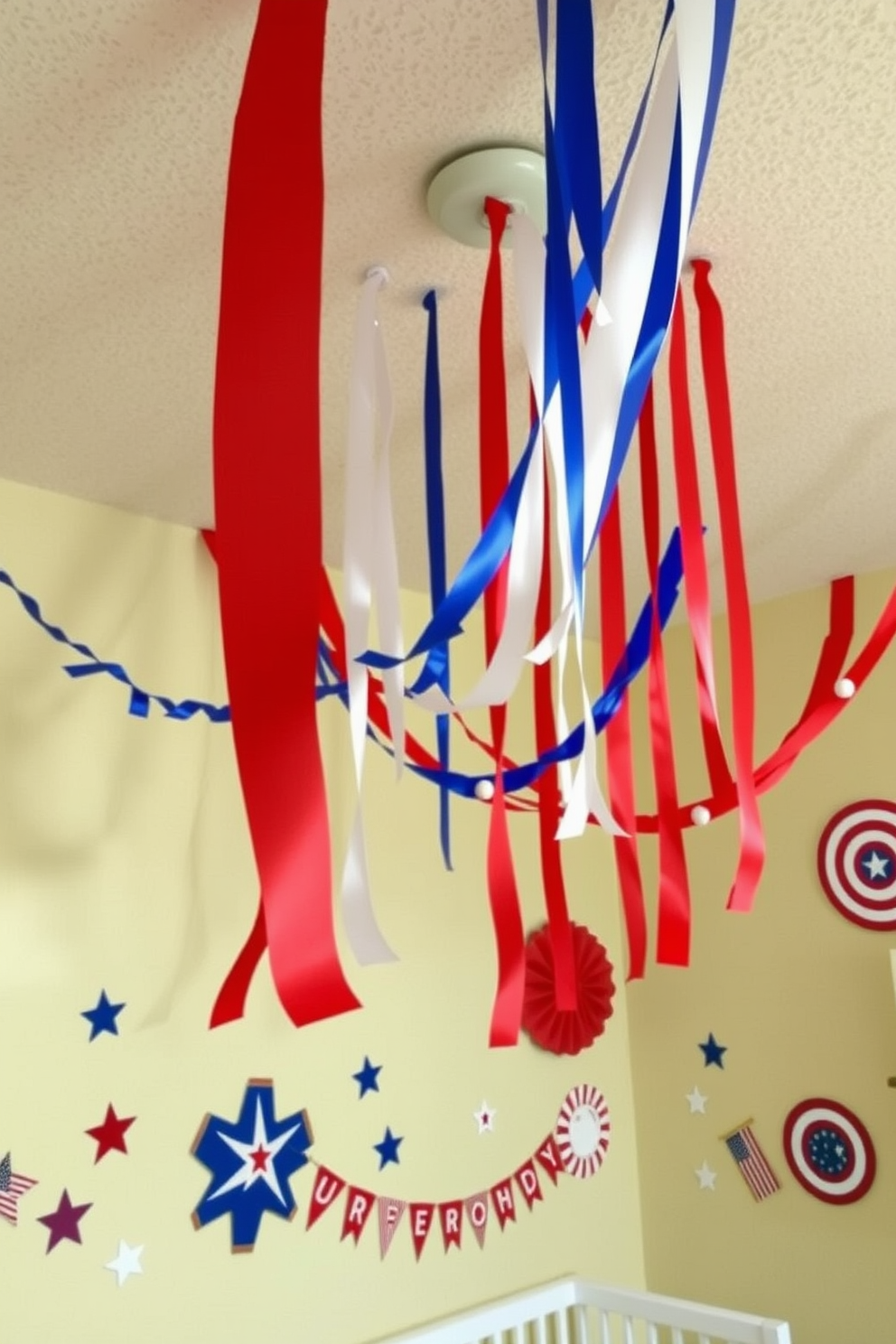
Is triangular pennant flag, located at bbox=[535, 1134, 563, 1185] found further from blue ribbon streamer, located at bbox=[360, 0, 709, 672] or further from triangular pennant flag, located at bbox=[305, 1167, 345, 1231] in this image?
blue ribbon streamer, located at bbox=[360, 0, 709, 672]

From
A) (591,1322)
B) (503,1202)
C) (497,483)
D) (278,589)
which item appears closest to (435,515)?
(497,483)

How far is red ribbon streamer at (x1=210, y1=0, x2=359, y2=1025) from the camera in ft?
1.63

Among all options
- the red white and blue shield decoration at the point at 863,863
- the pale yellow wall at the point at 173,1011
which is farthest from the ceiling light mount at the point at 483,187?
the red white and blue shield decoration at the point at 863,863

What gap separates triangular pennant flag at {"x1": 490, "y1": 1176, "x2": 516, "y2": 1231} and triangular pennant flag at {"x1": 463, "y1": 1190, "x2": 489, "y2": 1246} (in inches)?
0.9

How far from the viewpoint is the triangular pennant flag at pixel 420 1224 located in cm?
177

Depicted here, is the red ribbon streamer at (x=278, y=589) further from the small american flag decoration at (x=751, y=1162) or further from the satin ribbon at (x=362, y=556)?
the small american flag decoration at (x=751, y=1162)

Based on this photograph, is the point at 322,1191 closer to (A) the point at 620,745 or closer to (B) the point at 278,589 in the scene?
(A) the point at 620,745

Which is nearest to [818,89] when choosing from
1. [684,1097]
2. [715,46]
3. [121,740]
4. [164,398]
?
[715,46]

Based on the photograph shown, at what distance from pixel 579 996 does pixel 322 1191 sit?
2.23 feet

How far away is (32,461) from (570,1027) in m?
1.40

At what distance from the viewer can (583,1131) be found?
211cm

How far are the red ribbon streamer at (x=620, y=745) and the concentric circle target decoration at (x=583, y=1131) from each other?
127 cm

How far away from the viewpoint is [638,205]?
72 cm

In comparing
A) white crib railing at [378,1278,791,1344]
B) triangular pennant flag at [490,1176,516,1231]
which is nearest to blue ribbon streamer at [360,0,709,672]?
white crib railing at [378,1278,791,1344]
